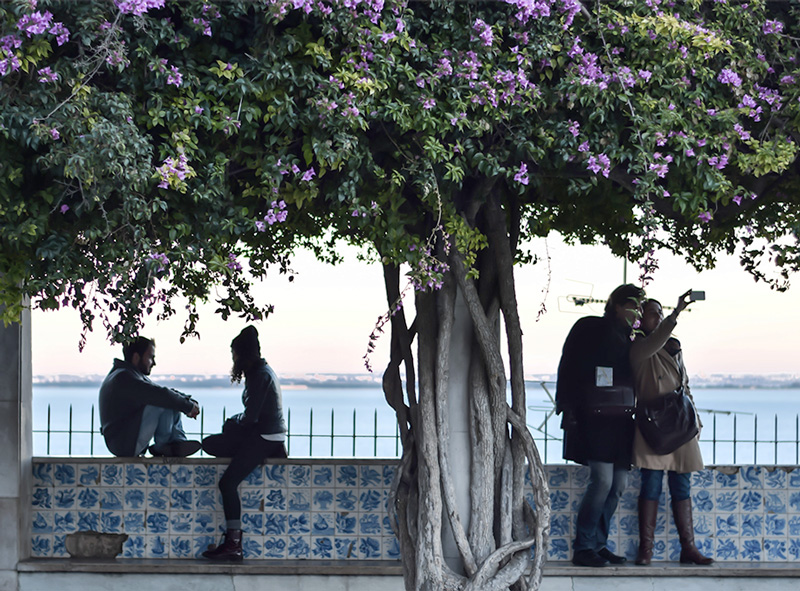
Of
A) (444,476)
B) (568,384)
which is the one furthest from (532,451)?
(568,384)

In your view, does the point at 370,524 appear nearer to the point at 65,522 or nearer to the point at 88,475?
the point at 88,475

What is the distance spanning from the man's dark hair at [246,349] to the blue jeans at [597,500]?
2.33m

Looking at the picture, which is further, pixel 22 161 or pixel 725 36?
pixel 725 36

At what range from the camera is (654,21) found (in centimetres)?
445

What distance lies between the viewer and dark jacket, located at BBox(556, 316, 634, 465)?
6469mm

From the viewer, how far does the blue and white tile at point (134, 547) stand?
6824mm

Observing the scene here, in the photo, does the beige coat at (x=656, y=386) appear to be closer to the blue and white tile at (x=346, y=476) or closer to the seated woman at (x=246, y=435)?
the blue and white tile at (x=346, y=476)

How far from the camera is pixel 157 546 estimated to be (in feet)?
22.4

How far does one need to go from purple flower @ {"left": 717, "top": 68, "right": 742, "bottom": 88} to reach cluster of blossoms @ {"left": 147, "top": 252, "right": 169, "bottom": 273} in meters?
2.56

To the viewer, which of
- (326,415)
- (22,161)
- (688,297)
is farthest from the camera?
(326,415)

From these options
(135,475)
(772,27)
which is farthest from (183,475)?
(772,27)

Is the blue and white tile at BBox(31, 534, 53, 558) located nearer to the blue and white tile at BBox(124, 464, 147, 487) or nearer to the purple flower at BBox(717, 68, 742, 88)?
the blue and white tile at BBox(124, 464, 147, 487)

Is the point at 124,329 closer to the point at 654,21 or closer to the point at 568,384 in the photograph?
the point at 654,21

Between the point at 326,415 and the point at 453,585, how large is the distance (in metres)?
2.07
